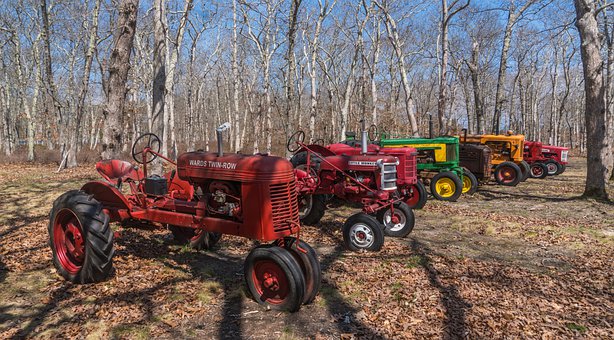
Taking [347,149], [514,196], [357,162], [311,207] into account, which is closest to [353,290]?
[357,162]

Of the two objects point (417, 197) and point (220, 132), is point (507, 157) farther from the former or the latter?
point (220, 132)

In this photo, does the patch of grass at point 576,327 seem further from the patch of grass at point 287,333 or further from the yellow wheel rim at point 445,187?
the yellow wheel rim at point 445,187

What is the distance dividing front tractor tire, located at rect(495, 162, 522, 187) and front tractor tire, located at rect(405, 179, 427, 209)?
5155mm

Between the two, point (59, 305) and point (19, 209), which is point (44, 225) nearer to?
point (19, 209)

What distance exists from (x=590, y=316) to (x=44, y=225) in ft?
23.1

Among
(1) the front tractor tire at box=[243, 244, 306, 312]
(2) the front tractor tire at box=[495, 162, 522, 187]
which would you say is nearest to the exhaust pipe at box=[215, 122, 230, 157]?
(1) the front tractor tire at box=[243, 244, 306, 312]

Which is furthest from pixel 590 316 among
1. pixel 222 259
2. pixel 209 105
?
pixel 209 105

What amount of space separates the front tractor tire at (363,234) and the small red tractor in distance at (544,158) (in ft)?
36.9

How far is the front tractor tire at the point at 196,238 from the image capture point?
510 cm

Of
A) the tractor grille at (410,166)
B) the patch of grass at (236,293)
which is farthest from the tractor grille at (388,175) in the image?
the patch of grass at (236,293)

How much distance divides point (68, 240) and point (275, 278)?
7.83 feet

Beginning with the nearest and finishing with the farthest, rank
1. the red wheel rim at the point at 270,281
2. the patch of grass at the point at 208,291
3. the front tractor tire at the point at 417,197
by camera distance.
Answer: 1. the red wheel rim at the point at 270,281
2. the patch of grass at the point at 208,291
3. the front tractor tire at the point at 417,197

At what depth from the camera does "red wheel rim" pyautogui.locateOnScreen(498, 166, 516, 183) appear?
1203 cm

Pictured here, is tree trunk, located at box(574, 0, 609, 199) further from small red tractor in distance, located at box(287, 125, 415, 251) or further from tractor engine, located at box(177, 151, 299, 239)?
tractor engine, located at box(177, 151, 299, 239)
